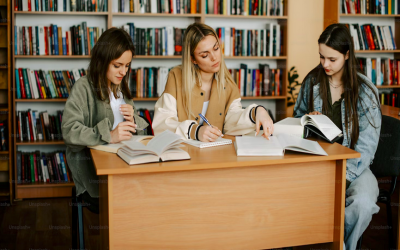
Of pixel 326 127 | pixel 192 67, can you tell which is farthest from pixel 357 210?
pixel 192 67

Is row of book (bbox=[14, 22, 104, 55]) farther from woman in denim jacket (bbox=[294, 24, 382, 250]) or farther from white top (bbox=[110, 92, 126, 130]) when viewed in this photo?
woman in denim jacket (bbox=[294, 24, 382, 250])

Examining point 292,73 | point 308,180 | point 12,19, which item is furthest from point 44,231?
point 292,73

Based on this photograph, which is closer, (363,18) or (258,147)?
(258,147)

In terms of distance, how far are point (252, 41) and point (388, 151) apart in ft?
6.59

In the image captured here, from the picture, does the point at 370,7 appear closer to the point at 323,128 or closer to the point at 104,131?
the point at 323,128

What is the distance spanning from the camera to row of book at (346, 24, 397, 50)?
399cm

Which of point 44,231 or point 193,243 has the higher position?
point 193,243

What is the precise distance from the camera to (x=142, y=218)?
150cm

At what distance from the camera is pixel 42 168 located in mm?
3477

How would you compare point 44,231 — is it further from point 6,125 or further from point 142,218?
point 142,218

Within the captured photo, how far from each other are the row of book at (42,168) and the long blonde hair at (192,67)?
1779mm

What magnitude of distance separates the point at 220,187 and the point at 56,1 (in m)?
2.52

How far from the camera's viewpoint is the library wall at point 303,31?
414 centimetres

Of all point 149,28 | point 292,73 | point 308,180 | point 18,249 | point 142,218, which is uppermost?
point 149,28
